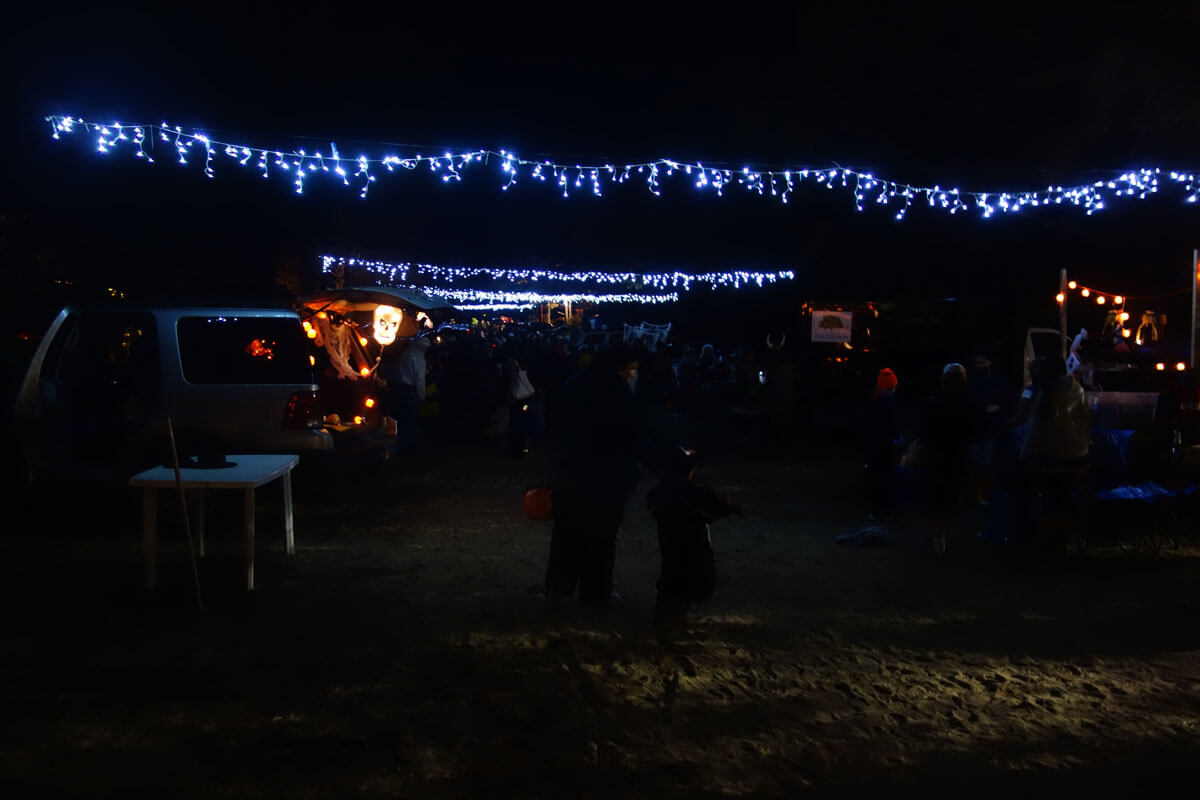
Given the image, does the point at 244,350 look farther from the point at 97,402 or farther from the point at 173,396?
the point at 97,402

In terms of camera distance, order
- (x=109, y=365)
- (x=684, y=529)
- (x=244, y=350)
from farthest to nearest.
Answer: (x=109, y=365), (x=244, y=350), (x=684, y=529)

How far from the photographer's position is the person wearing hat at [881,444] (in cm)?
928

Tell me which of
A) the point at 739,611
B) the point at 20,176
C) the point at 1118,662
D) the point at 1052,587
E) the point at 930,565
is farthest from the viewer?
the point at 20,176

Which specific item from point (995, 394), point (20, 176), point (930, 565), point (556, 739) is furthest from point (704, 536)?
point (20, 176)

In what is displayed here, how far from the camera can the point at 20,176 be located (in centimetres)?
1391

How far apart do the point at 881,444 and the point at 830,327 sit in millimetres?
8822

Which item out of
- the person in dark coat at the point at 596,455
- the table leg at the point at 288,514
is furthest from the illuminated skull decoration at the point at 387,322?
the person in dark coat at the point at 596,455

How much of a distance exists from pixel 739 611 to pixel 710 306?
36.6 metres

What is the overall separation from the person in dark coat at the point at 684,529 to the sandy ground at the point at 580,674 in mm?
313

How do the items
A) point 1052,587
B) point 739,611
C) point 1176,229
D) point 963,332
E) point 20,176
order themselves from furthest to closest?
point 1176,229, point 963,332, point 20,176, point 1052,587, point 739,611

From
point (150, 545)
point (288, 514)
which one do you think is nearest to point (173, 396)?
point (288, 514)

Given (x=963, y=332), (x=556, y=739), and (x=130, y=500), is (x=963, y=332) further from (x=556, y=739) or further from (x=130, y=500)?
(x=556, y=739)

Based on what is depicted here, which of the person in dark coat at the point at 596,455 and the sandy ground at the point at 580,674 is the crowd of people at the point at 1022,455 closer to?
the sandy ground at the point at 580,674

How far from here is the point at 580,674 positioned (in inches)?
198
